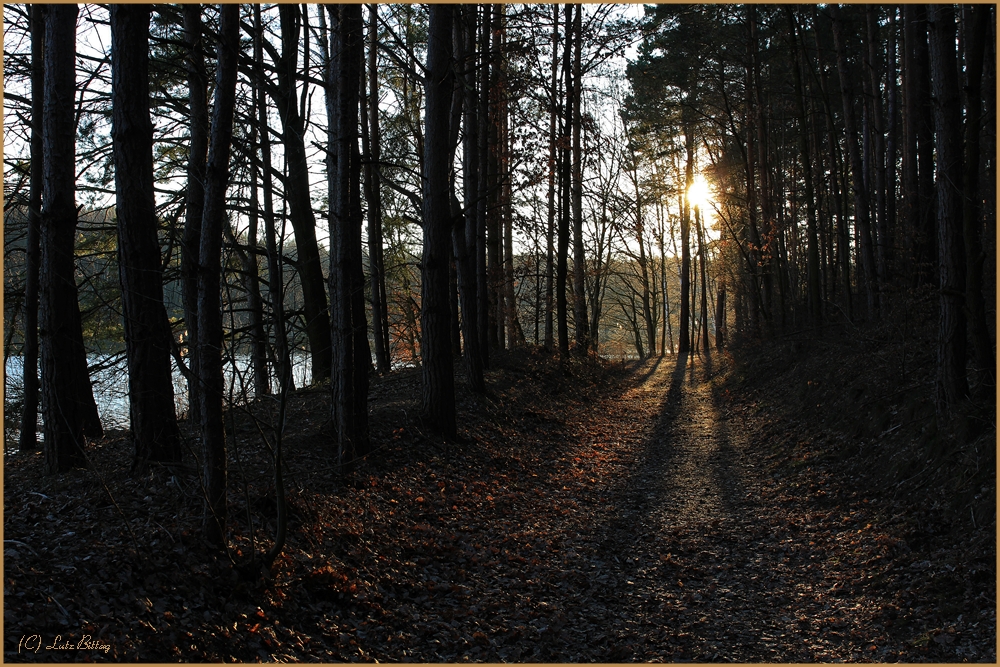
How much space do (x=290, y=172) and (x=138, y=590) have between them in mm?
9163

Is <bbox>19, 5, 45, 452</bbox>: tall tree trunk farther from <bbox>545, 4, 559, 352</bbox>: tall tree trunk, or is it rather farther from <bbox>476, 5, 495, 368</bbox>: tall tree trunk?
<bbox>545, 4, 559, 352</bbox>: tall tree trunk

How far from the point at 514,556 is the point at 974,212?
613 cm

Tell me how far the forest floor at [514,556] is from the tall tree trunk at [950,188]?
998mm

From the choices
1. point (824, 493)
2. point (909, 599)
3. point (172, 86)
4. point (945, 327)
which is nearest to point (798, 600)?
point (909, 599)

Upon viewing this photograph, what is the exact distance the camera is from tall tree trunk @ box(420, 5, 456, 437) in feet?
29.3

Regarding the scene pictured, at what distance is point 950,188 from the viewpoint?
677cm

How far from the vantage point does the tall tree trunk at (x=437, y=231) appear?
895 cm

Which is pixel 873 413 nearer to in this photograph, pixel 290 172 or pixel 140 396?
pixel 140 396

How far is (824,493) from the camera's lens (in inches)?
299

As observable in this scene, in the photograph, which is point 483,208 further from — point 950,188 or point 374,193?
point 950,188

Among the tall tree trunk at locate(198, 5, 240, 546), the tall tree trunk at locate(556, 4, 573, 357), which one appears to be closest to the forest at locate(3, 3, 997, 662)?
the tall tree trunk at locate(198, 5, 240, 546)

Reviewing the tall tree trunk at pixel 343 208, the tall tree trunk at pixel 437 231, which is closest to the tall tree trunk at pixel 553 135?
the tall tree trunk at pixel 437 231

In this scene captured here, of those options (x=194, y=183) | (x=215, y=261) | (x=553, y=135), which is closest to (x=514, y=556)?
(x=215, y=261)

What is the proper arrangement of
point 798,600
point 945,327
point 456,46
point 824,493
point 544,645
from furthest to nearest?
point 456,46
point 824,493
point 945,327
point 798,600
point 544,645
